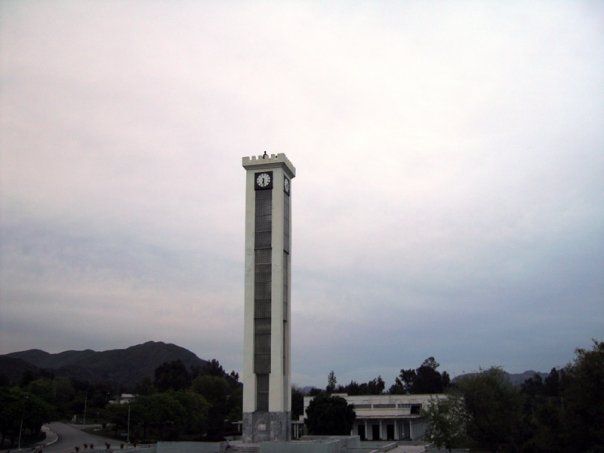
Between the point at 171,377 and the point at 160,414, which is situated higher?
the point at 171,377

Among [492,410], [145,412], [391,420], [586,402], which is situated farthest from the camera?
[391,420]

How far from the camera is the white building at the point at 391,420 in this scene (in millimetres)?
70938

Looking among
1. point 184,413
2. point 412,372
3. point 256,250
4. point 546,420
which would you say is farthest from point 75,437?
point 412,372

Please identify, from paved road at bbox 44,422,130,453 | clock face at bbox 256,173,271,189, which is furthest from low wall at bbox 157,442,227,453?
clock face at bbox 256,173,271,189

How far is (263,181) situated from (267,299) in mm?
10786

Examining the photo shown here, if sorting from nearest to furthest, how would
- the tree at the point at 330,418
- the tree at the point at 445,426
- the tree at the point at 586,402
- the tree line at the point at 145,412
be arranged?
the tree at the point at 586,402
the tree at the point at 445,426
the tree line at the point at 145,412
the tree at the point at 330,418

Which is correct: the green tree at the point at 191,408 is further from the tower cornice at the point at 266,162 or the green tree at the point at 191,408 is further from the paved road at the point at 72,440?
the tower cornice at the point at 266,162

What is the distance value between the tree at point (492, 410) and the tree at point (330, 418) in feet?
56.7

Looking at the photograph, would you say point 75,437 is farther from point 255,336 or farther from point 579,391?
point 579,391

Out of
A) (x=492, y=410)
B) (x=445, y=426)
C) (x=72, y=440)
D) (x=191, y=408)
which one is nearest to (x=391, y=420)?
(x=191, y=408)

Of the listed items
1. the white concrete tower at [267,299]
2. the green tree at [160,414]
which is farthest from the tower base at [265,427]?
the green tree at [160,414]

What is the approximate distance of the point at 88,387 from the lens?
123938 millimetres

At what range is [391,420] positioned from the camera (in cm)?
7169

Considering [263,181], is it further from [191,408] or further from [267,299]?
[191,408]
